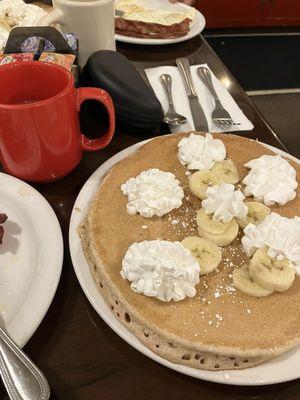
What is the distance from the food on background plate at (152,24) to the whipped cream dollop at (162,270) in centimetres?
115

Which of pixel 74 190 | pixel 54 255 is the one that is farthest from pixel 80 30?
pixel 54 255

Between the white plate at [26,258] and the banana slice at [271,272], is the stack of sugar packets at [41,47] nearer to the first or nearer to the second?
the white plate at [26,258]

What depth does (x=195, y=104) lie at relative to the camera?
1.28 m

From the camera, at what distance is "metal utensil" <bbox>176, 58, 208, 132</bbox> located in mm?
1205

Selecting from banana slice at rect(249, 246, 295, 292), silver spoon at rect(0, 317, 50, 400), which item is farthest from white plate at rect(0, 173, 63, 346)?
banana slice at rect(249, 246, 295, 292)

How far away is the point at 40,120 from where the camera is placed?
0.87 meters

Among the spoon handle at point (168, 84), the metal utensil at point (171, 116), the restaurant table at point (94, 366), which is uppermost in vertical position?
the spoon handle at point (168, 84)

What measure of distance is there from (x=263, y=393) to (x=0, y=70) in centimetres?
89

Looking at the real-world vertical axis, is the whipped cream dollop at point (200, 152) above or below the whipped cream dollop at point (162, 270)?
above

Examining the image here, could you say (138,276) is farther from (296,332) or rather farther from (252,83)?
(252,83)

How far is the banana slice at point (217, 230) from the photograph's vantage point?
2.66 feet

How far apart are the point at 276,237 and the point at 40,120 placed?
56 centimetres

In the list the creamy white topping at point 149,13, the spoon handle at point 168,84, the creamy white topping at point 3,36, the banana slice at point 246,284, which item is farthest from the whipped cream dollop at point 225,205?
the creamy white topping at point 149,13

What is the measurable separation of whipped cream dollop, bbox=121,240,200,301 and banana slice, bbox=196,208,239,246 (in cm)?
8
